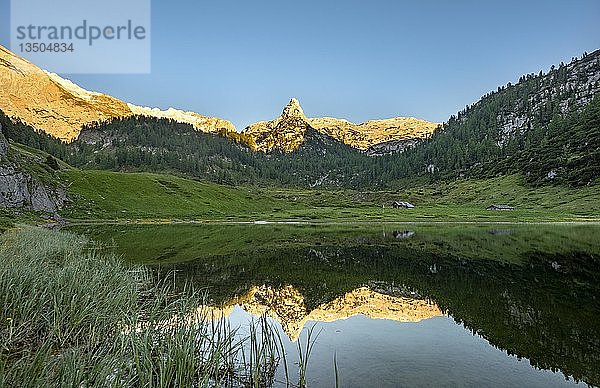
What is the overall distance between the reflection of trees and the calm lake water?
0.24ft

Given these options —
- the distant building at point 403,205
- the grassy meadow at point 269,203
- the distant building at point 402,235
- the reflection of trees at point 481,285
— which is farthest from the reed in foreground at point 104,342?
the distant building at point 403,205

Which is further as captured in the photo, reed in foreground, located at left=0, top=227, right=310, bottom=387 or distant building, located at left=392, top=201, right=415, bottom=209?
distant building, located at left=392, top=201, right=415, bottom=209

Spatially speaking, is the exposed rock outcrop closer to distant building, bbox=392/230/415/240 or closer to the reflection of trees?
the reflection of trees

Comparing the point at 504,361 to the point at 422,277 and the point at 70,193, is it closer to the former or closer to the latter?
the point at 422,277

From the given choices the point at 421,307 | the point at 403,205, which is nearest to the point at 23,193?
the point at 421,307

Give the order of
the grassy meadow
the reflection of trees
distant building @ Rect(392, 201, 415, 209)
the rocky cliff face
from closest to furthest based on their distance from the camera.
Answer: the reflection of trees, the rocky cliff face, the grassy meadow, distant building @ Rect(392, 201, 415, 209)

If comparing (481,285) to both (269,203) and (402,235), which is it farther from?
(269,203)

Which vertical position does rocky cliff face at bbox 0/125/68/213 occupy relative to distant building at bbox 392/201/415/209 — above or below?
above

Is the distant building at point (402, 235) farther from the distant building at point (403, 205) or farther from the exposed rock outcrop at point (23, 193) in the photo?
the distant building at point (403, 205)

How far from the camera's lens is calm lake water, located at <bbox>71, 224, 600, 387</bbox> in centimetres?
1372

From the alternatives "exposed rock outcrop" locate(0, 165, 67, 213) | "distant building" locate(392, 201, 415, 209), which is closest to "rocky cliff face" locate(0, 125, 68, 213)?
"exposed rock outcrop" locate(0, 165, 67, 213)

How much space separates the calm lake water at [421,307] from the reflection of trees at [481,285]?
0.07m

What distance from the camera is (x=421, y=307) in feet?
73.9

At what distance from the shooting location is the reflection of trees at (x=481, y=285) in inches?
637
